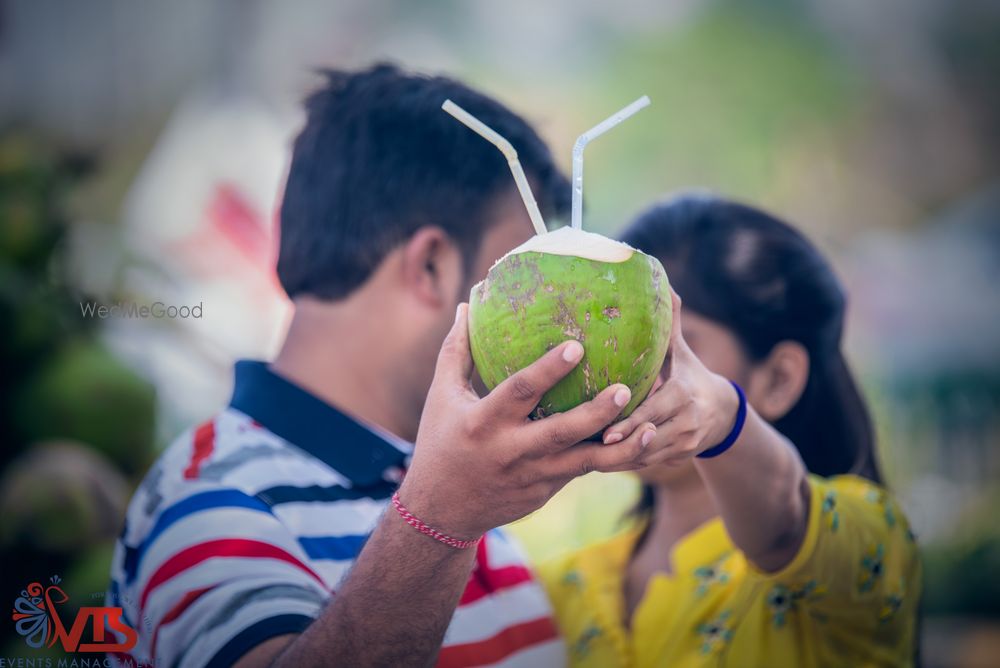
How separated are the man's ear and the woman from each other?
37 centimetres

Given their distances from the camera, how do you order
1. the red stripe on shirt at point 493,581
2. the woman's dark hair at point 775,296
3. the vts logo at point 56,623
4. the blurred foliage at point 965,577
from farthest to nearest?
the blurred foliage at point 965,577, the woman's dark hair at point 775,296, the red stripe on shirt at point 493,581, the vts logo at point 56,623

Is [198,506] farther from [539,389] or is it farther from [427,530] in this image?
[539,389]

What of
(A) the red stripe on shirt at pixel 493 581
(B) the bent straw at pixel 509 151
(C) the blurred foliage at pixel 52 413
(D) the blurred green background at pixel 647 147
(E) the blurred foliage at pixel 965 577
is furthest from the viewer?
(E) the blurred foliage at pixel 965 577

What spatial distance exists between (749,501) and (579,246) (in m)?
0.52

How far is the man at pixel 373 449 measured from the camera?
880 mm

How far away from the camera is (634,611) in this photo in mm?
1587

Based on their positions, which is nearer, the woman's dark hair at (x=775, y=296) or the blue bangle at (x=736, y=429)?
the blue bangle at (x=736, y=429)

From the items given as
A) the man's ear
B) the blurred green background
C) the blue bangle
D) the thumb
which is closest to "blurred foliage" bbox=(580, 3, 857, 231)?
the blurred green background

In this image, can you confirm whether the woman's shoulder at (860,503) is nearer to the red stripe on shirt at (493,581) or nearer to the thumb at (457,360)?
the red stripe on shirt at (493,581)

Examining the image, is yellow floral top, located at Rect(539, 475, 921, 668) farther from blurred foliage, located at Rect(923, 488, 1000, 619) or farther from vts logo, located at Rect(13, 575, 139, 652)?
blurred foliage, located at Rect(923, 488, 1000, 619)

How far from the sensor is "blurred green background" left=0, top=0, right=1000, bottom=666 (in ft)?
8.84

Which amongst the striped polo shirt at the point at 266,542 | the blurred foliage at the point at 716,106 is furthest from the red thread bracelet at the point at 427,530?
the blurred foliage at the point at 716,106

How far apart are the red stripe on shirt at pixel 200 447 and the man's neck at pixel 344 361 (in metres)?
0.16

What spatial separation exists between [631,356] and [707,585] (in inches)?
29.9
